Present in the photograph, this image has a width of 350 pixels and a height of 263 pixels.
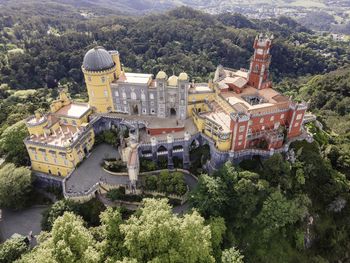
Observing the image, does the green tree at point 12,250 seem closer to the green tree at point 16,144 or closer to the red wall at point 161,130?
the green tree at point 16,144

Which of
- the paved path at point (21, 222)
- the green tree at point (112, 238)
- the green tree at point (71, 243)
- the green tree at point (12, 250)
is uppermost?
the green tree at point (71, 243)

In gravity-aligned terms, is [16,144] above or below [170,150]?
below

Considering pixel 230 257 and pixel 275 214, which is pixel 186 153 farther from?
pixel 230 257

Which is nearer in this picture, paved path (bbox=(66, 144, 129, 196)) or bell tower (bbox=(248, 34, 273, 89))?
paved path (bbox=(66, 144, 129, 196))

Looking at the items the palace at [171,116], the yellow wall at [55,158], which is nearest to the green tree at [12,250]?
the yellow wall at [55,158]

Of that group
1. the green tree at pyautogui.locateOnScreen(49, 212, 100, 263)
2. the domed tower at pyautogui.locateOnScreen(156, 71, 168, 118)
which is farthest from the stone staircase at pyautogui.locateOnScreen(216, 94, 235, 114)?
the green tree at pyautogui.locateOnScreen(49, 212, 100, 263)

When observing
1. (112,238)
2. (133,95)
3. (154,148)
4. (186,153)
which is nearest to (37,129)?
(133,95)

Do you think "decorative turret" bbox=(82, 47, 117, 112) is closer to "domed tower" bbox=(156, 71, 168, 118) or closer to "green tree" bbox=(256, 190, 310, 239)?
"domed tower" bbox=(156, 71, 168, 118)
